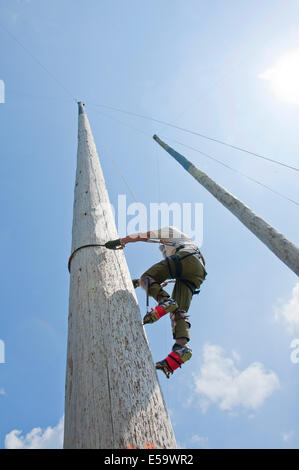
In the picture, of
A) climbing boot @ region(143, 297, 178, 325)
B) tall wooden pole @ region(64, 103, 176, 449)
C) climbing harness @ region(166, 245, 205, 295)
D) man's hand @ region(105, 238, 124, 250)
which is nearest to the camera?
tall wooden pole @ region(64, 103, 176, 449)

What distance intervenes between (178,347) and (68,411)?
1082 mm

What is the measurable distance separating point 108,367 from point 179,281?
5.10 feet

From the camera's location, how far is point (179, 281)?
288 centimetres

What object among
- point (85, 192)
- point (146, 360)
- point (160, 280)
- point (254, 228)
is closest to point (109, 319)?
point (146, 360)

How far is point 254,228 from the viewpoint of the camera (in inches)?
101

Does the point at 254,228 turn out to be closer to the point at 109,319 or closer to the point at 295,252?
the point at 295,252

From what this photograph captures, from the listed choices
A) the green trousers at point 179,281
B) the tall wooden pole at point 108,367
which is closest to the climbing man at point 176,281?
the green trousers at point 179,281

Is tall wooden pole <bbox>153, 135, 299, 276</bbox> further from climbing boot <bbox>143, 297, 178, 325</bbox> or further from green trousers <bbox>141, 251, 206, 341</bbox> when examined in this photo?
climbing boot <bbox>143, 297, 178, 325</bbox>

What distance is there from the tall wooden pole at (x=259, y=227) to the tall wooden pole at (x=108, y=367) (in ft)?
3.74

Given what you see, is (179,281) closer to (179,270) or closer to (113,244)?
(179,270)

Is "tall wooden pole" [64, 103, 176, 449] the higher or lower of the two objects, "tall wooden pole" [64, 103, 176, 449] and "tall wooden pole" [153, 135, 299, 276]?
the lower

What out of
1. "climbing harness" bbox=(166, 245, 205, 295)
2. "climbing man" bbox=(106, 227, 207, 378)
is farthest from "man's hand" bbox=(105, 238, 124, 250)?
"climbing harness" bbox=(166, 245, 205, 295)

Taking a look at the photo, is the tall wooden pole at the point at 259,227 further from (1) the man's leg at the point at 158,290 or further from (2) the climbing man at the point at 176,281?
(1) the man's leg at the point at 158,290

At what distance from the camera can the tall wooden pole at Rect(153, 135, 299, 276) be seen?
209cm
